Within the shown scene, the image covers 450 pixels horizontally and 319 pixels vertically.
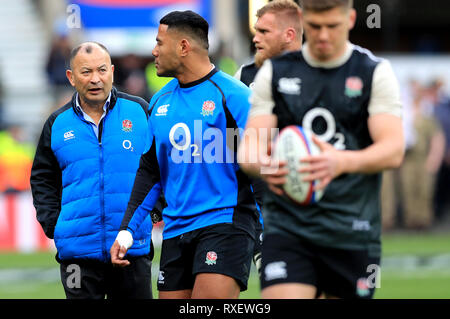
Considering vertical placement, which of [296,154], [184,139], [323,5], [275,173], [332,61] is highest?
[323,5]

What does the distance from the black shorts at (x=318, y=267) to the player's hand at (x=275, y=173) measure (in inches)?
12.3

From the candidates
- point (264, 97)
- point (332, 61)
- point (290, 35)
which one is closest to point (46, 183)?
point (290, 35)

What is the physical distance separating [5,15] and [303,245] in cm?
2068

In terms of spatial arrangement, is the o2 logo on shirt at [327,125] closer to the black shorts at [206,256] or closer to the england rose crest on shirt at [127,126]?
the black shorts at [206,256]

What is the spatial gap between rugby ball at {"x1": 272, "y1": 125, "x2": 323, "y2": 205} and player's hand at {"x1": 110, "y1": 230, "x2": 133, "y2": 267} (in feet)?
5.53

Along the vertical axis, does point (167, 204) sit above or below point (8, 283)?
above

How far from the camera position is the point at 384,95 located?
5578mm

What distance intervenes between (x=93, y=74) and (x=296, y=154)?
255 centimetres

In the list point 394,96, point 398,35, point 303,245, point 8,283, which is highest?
point 398,35

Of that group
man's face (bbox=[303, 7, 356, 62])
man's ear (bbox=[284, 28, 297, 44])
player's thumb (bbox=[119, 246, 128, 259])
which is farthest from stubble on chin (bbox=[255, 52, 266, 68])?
man's face (bbox=[303, 7, 356, 62])

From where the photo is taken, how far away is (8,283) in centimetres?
1380

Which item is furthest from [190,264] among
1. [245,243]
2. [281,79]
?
[281,79]

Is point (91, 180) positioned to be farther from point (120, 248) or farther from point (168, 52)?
point (168, 52)
